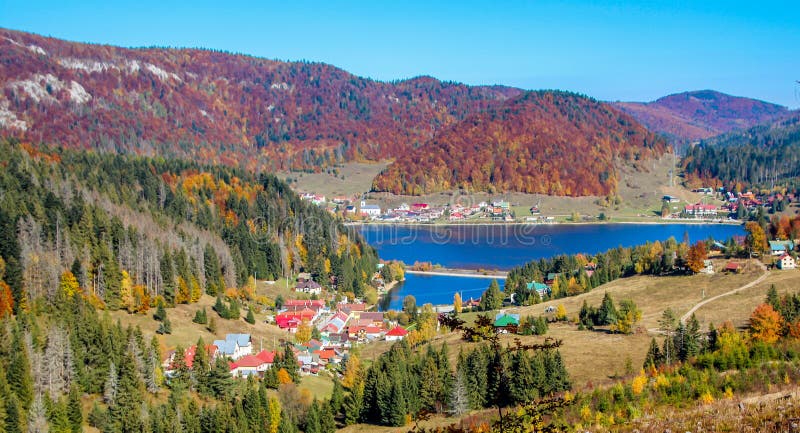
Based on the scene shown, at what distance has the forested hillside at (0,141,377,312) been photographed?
129 ft

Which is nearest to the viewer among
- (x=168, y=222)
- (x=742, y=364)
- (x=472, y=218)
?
(x=742, y=364)

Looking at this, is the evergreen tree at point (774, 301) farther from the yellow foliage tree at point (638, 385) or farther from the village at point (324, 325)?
the yellow foliage tree at point (638, 385)

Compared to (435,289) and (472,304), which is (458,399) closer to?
(472,304)

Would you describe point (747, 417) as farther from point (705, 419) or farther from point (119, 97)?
point (119, 97)

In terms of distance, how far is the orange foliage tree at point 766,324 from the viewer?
30.8 m

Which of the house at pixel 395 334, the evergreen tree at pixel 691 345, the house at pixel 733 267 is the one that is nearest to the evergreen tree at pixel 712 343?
the evergreen tree at pixel 691 345

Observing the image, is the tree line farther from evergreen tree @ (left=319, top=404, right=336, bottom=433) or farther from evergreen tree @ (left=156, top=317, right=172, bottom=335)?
evergreen tree @ (left=319, top=404, right=336, bottom=433)

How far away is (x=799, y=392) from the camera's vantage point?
16328 millimetres

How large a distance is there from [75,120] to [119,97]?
2224 cm

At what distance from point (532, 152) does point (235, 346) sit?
119980 millimetres

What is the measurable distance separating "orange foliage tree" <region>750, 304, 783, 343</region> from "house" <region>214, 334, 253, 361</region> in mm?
23800

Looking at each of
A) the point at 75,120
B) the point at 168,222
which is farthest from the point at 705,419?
the point at 75,120

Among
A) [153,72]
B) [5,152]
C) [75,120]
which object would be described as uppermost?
[153,72]

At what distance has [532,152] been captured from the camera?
487ft
